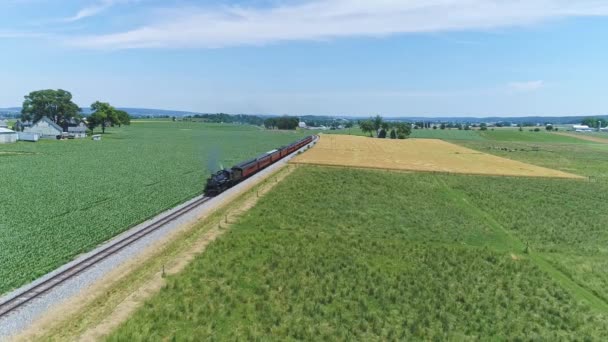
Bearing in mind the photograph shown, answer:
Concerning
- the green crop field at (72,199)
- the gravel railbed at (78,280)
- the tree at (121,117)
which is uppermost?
the tree at (121,117)

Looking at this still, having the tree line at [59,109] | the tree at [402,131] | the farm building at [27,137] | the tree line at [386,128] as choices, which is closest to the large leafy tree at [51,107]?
the tree line at [59,109]

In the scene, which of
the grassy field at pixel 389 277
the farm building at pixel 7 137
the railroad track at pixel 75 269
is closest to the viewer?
the grassy field at pixel 389 277

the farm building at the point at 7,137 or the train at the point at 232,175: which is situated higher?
the farm building at the point at 7,137

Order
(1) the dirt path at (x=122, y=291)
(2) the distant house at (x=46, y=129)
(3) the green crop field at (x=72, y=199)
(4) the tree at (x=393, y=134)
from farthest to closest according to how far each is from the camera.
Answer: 1. (4) the tree at (x=393, y=134)
2. (2) the distant house at (x=46, y=129)
3. (3) the green crop field at (x=72, y=199)
4. (1) the dirt path at (x=122, y=291)

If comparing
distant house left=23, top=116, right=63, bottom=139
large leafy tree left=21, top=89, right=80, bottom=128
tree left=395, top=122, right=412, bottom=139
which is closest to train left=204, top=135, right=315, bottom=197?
distant house left=23, top=116, right=63, bottom=139

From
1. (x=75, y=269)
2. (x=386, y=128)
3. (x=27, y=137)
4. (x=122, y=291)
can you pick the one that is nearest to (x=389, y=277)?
(x=122, y=291)

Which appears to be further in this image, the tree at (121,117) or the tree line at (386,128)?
the tree line at (386,128)

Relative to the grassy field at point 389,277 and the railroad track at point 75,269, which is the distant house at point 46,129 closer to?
the grassy field at point 389,277
